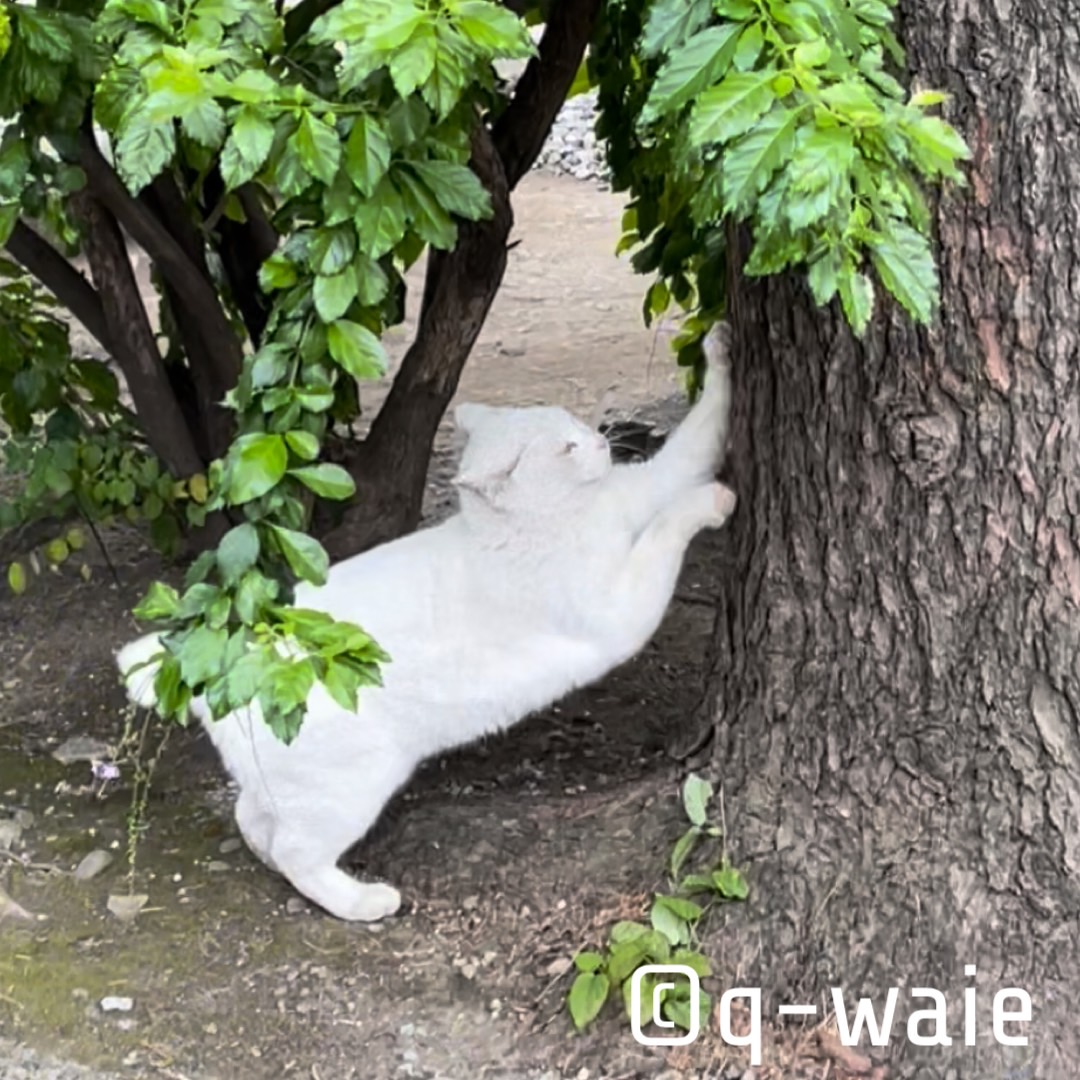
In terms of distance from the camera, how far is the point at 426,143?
1.79 m

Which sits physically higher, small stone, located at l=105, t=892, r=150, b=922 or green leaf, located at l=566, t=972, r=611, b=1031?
green leaf, located at l=566, t=972, r=611, b=1031

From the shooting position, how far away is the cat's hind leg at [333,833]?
253cm

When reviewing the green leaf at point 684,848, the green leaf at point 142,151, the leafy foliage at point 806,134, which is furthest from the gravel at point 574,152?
the leafy foliage at point 806,134

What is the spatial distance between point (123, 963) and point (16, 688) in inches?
39.2

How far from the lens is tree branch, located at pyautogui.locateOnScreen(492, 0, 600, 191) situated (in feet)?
9.58

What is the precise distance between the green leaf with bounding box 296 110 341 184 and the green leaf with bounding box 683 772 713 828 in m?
1.16

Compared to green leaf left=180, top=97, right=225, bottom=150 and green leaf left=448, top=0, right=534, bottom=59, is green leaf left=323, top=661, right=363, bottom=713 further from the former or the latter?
green leaf left=448, top=0, right=534, bottom=59

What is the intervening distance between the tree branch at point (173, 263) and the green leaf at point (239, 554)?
0.98 metres

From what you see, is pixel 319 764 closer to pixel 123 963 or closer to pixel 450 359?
pixel 123 963

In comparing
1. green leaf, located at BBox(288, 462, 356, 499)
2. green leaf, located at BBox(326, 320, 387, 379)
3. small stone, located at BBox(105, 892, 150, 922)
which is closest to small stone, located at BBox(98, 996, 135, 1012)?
small stone, located at BBox(105, 892, 150, 922)

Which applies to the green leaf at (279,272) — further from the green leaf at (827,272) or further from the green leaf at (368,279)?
the green leaf at (827,272)

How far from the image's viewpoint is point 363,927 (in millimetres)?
2553

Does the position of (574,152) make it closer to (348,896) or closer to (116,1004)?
(348,896)

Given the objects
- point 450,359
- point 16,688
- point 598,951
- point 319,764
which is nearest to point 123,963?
point 319,764
